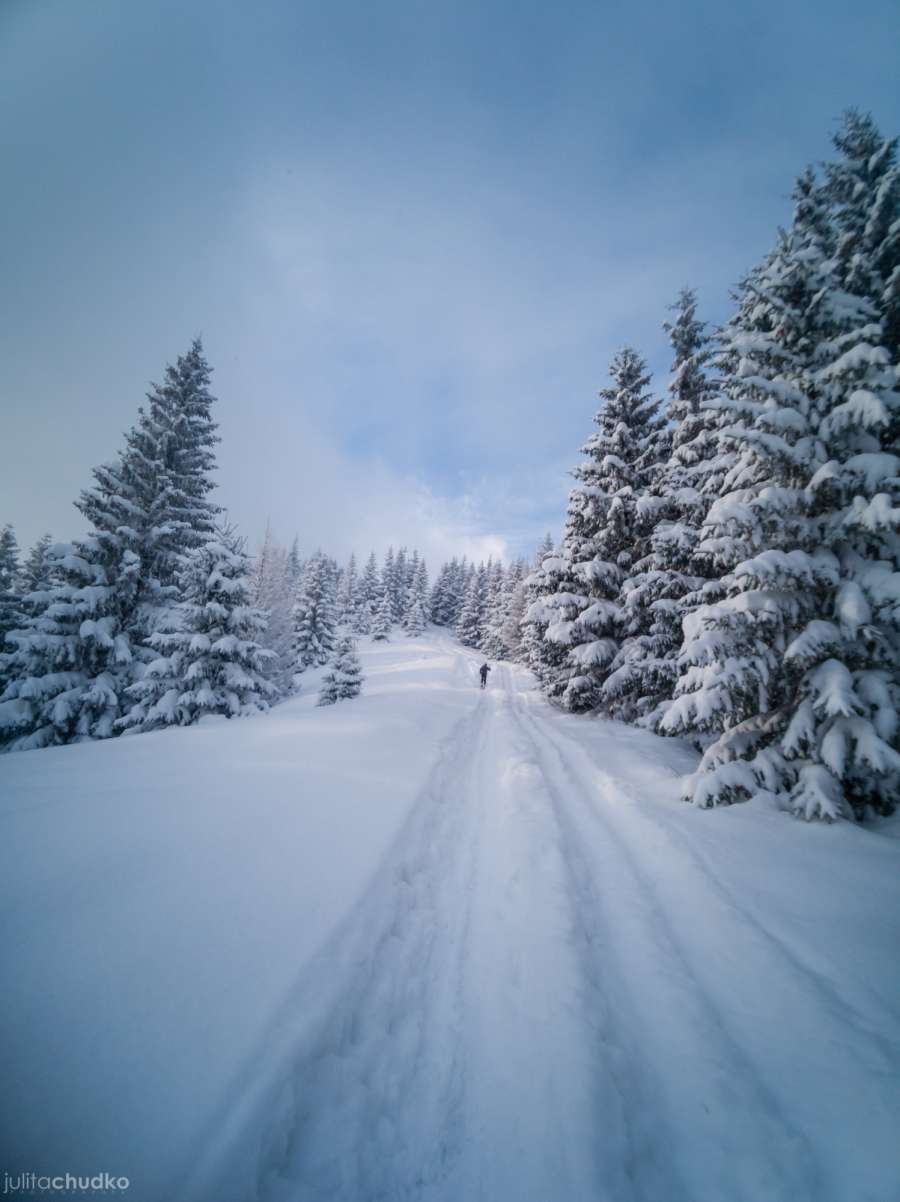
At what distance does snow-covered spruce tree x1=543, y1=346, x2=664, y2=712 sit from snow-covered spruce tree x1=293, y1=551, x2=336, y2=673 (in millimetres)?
27379

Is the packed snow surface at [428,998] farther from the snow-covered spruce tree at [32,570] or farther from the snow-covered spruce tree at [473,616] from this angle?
the snow-covered spruce tree at [473,616]

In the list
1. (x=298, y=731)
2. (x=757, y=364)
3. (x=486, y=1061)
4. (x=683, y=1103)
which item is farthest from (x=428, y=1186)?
(x=757, y=364)

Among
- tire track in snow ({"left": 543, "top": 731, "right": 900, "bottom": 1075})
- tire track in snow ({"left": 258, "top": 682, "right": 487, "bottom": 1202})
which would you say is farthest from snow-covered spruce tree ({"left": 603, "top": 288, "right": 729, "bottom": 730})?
tire track in snow ({"left": 258, "top": 682, "right": 487, "bottom": 1202})

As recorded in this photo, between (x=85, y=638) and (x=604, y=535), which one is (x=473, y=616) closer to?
(x=604, y=535)

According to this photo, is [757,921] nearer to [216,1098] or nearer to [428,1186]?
[428,1186]

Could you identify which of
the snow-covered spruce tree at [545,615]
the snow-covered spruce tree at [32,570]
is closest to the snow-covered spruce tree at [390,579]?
the snow-covered spruce tree at [32,570]

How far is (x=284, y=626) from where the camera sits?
29.5m

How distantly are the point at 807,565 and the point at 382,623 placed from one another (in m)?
49.2

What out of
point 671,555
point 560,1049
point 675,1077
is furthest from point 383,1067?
point 671,555

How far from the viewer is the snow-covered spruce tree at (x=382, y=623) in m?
52.1

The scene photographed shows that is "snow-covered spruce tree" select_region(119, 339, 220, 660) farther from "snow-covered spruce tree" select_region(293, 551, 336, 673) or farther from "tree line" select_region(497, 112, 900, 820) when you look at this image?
"snow-covered spruce tree" select_region(293, 551, 336, 673)

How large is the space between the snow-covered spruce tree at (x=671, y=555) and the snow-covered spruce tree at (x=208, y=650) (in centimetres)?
1195

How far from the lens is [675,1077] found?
2.93 meters

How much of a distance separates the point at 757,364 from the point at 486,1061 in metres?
10.4
